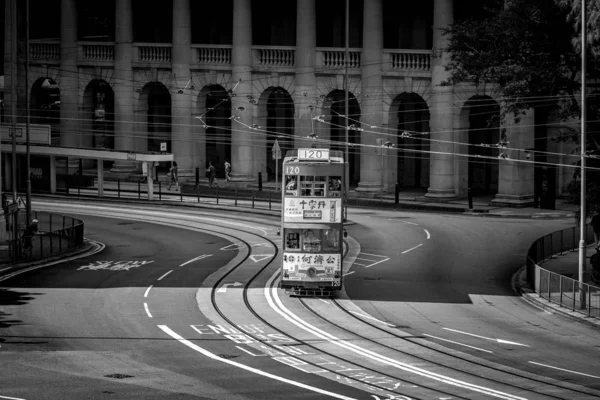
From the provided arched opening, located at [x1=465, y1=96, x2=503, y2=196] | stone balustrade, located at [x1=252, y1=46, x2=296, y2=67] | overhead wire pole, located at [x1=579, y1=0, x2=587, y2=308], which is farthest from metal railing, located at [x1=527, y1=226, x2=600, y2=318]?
stone balustrade, located at [x1=252, y1=46, x2=296, y2=67]

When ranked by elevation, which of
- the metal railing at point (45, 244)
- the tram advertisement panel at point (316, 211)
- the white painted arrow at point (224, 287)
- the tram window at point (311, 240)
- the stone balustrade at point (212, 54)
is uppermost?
the stone balustrade at point (212, 54)

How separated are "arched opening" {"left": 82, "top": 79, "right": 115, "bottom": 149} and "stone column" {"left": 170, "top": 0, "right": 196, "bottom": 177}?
6007mm

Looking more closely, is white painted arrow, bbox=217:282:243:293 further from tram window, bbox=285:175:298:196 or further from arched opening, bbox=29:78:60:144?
arched opening, bbox=29:78:60:144

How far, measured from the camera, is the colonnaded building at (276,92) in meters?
76.4

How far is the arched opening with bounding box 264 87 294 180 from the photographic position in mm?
87250

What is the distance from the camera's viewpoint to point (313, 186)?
41.2 meters

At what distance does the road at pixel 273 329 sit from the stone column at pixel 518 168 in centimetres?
1620

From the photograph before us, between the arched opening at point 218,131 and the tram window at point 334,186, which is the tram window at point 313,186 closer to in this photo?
the tram window at point 334,186

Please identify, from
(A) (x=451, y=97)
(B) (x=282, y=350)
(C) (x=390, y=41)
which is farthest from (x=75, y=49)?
(B) (x=282, y=350)

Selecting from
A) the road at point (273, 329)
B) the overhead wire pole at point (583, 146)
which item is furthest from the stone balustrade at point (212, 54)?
the overhead wire pole at point (583, 146)

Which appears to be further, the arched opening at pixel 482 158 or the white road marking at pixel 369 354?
the arched opening at pixel 482 158

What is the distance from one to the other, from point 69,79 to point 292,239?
5087 cm

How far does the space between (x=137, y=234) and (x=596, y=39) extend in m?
28.6

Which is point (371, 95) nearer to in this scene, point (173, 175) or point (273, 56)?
point (273, 56)
